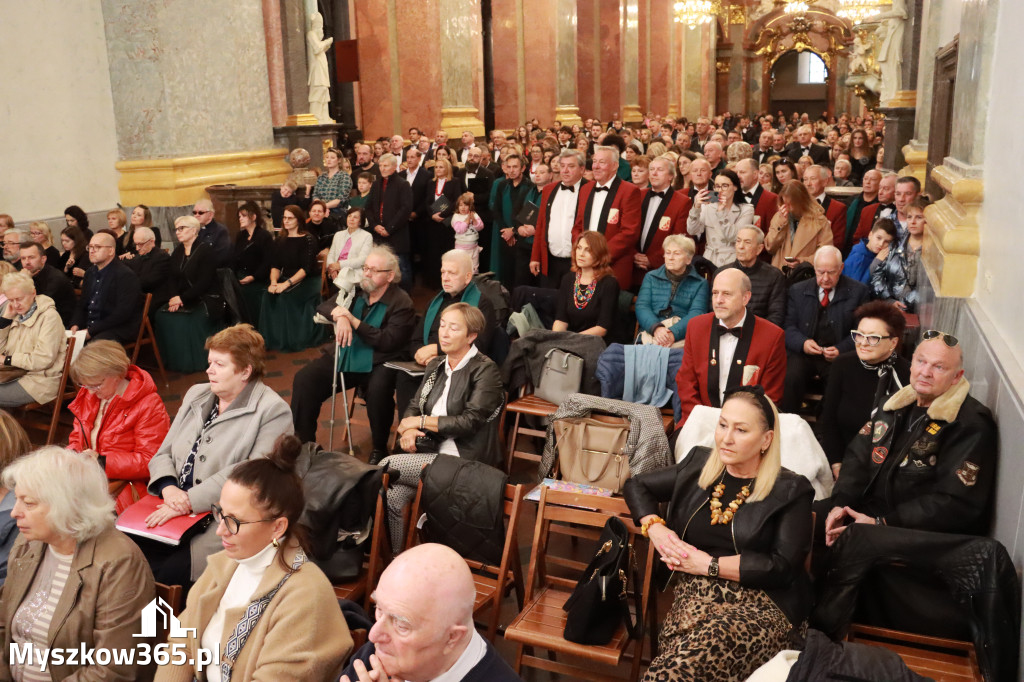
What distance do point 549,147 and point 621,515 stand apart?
8.79 m

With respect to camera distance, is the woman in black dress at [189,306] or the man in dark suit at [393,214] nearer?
the woman in black dress at [189,306]

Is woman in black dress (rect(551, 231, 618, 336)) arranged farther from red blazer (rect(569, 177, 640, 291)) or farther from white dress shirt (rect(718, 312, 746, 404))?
red blazer (rect(569, 177, 640, 291))

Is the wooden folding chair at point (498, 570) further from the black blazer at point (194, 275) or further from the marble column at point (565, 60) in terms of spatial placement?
the marble column at point (565, 60)

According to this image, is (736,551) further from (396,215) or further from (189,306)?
(396,215)

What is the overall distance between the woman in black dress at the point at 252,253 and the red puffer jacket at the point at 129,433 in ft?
13.3

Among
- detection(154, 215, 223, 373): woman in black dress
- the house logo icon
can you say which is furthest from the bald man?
detection(154, 215, 223, 373): woman in black dress

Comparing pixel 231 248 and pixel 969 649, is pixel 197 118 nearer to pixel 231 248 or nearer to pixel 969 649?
pixel 231 248

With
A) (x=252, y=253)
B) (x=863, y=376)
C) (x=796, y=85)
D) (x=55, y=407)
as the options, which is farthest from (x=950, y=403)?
(x=796, y=85)

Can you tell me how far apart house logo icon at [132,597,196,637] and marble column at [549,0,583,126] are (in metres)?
19.5

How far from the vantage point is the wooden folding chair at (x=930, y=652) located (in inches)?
126

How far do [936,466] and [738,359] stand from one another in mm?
1374

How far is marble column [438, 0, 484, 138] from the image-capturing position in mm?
17062

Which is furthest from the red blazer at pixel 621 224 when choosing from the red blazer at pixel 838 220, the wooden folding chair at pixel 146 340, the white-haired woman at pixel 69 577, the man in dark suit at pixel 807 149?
the man in dark suit at pixel 807 149

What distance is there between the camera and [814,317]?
5.84m
